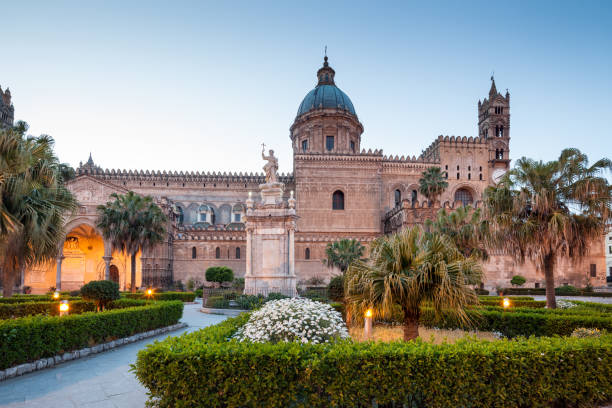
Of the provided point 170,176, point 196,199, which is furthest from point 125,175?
point 196,199

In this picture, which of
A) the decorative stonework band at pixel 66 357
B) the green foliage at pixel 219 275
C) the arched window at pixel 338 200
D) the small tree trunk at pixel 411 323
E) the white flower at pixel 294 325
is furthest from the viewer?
the arched window at pixel 338 200

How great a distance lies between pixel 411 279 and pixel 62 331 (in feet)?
24.6

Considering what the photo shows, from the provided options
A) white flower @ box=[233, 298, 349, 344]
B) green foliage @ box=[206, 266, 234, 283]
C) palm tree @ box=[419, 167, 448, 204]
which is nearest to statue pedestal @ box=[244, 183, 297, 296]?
white flower @ box=[233, 298, 349, 344]

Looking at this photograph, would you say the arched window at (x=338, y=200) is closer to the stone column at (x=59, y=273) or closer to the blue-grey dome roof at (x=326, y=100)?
the blue-grey dome roof at (x=326, y=100)

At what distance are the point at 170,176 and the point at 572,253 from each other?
39.9 meters

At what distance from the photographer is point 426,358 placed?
5.12 metres

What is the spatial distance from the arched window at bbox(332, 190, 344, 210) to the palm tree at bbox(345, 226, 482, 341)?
1335 inches

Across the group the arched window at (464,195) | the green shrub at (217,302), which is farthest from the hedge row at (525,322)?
the arched window at (464,195)

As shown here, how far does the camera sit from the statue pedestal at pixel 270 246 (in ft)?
59.9

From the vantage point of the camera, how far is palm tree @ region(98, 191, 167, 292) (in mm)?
25703

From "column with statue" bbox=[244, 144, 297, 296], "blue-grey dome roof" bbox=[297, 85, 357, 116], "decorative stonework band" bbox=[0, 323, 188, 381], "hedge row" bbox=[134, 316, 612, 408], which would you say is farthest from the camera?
"blue-grey dome roof" bbox=[297, 85, 357, 116]

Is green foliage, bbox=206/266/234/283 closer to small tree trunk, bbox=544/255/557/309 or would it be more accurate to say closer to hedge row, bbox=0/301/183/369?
hedge row, bbox=0/301/183/369

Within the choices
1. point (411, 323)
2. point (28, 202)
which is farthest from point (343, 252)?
point (28, 202)

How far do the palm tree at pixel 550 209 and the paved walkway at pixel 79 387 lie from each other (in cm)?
1204
